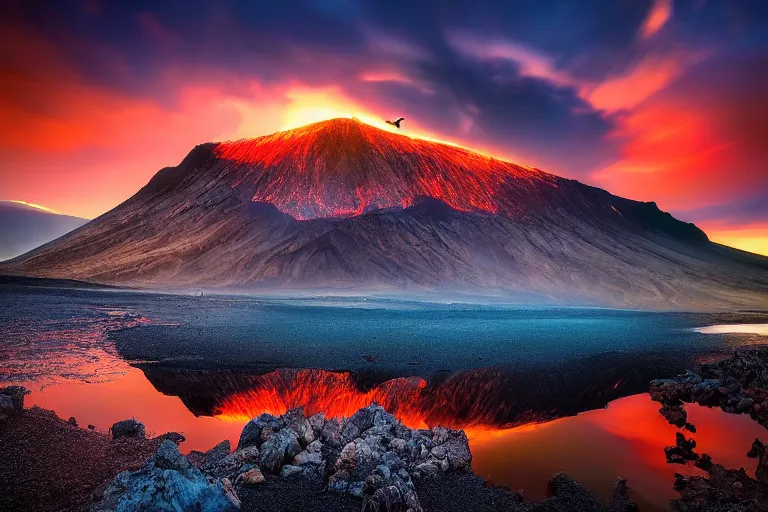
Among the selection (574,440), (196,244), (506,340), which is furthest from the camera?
(196,244)

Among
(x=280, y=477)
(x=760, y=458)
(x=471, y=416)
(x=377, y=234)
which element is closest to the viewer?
(x=280, y=477)

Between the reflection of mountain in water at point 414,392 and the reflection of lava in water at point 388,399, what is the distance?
0.03 m

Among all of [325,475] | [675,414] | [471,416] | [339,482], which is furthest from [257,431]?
[675,414]

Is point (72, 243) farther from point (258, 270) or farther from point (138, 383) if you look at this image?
point (138, 383)

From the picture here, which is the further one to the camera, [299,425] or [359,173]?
[359,173]

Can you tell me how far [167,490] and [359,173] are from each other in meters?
106

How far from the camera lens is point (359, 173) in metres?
110

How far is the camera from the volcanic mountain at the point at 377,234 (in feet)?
285

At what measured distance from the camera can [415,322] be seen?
38.8m

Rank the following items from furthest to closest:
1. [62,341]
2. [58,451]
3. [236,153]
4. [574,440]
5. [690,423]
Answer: [236,153] → [62,341] → [690,423] → [574,440] → [58,451]

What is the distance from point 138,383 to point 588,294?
8810 centimetres

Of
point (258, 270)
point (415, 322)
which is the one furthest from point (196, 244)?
point (415, 322)

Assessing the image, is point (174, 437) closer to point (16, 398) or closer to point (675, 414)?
point (16, 398)

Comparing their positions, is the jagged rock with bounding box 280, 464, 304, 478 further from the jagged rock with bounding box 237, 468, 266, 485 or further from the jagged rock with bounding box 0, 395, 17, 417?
the jagged rock with bounding box 0, 395, 17, 417
